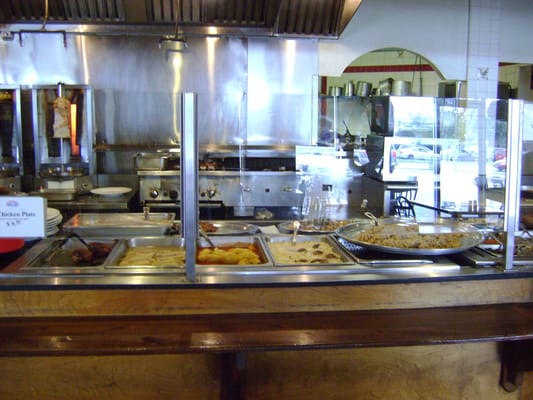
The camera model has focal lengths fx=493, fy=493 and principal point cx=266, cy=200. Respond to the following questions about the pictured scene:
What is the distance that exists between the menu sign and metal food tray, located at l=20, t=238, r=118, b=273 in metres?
0.29

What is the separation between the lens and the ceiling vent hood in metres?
4.73

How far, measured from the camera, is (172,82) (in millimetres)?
5215

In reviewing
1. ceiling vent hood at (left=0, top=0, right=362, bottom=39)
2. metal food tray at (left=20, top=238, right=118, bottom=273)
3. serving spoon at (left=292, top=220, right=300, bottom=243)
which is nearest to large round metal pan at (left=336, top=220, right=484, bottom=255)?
serving spoon at (left=292, top=220, right=300, bottom=243)

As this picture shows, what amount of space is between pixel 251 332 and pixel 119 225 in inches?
42.1

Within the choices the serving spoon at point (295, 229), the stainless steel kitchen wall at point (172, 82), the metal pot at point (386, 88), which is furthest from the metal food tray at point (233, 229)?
the metal pot at point (386, 88)

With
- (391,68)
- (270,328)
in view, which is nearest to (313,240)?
(270,328)

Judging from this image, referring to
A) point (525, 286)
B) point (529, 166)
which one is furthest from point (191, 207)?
point (529, 166)

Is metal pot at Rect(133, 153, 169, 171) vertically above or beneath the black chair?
above

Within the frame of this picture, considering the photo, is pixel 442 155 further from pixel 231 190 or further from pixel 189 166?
pixel 189 166

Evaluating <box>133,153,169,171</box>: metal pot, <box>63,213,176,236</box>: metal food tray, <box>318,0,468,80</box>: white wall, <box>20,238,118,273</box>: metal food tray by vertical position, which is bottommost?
<box>20,238,118,273</box>: metal food tray

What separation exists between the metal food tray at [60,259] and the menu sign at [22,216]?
0.94 feet

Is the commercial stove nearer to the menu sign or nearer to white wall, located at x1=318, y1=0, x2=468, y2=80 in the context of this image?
white wall, located at x1=318, y1=0, x2=468, y2=80

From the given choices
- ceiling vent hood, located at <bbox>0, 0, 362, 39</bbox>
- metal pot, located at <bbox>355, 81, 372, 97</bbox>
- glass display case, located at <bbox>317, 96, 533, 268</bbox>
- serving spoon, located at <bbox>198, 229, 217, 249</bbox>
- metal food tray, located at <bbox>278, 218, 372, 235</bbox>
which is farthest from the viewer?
metal pot, located at <bbox>355, 81, 372, 97</bbox>

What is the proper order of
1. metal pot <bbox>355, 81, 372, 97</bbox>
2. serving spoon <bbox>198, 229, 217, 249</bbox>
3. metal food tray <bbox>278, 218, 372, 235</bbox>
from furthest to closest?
metal pot <bbox>355, 81, 372, 97</bbox> < metal food tray <bbox>278, 218, 372, 235</bbox> < serving spoon <bbox>198, 229, 217, 249</bbox>
